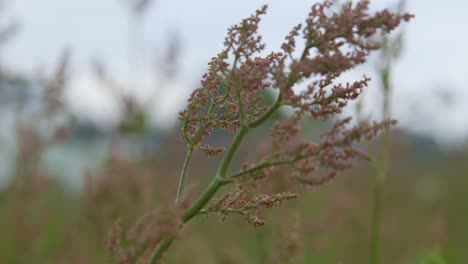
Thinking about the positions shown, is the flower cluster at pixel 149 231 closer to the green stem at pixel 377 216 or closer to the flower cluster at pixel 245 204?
the flower cluster at pixel 245 204

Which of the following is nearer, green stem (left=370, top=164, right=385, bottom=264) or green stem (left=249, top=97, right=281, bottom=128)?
green stem (left=249, top=97, right=281, bottom=128)

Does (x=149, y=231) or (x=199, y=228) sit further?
(x=199, y=228)

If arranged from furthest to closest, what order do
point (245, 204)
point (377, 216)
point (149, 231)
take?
1. point (377, 216)
2. point (245, 204)
3. point (149, 231)

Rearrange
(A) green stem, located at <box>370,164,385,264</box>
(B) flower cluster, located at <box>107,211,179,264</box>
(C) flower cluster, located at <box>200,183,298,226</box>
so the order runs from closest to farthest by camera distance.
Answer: (B) flower cluster, located at <box>107,211,179,264</box>, (C) flower cluster, located at <box>200,183,298,226</box>, (A) green stem, located at <box>370,164,385,264</box>

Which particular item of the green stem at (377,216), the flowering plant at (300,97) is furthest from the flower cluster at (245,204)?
the green stem at (377,216)

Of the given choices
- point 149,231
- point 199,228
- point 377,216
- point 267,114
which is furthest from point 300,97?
point 199,228

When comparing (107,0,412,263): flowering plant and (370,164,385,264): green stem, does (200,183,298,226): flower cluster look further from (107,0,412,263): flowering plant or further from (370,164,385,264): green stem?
(370,164,385,264): green stem

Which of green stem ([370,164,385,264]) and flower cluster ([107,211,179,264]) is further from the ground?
green stem ([370,164,385,264])

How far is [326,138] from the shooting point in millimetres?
1261

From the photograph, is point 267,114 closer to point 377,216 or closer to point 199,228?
point 377,216

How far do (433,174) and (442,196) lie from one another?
3032 millimetres

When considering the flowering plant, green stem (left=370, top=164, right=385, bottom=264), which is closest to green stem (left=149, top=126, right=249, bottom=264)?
the flowering plant

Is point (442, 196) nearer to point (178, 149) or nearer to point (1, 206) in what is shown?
point (178, 149)

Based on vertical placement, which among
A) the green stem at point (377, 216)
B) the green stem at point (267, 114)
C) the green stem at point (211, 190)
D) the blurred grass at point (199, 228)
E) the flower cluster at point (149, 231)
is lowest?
the flower cluster at point (149, 231)
